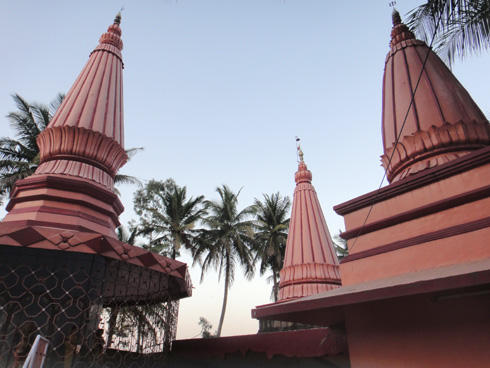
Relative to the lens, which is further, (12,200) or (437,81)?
(12,200)

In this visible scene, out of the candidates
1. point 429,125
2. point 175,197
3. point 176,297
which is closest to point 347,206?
point 429,125

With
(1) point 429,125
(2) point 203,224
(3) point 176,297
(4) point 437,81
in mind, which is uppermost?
(2) point 203,224

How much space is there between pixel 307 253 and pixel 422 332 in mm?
6391

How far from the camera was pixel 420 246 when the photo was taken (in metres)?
4.14

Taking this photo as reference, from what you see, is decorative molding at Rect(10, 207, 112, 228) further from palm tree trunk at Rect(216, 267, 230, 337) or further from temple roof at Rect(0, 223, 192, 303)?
palm tree trunk at Rect(216, 267, 230, 337)

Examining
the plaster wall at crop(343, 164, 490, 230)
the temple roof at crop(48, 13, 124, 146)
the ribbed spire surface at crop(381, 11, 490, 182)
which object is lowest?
the plaster wall at crop(343, 164, 490, 230)

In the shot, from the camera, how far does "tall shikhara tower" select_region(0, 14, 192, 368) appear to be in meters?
4.38

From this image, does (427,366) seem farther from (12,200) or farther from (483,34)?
(12,200)

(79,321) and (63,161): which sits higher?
(63,161)

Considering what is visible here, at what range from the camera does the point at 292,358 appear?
527 cm

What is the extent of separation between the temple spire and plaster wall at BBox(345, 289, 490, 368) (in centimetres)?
434

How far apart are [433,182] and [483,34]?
365 centimetres

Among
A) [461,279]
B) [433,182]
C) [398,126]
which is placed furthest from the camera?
[398,126]

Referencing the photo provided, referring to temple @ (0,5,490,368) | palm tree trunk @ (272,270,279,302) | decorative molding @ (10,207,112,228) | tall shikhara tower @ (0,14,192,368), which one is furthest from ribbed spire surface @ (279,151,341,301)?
palm tree trunk @ (272,270,279,302)
